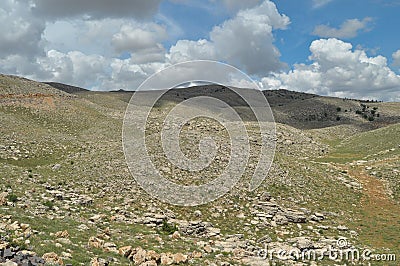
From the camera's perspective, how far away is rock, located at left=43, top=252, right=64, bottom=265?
1109cm

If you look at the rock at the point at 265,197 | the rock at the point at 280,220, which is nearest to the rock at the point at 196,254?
the rock at the point at 280,220

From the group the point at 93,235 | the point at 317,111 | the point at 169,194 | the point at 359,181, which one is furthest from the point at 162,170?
the point at 317,111

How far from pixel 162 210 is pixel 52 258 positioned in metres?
11.8

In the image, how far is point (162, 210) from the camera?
75.0 feet

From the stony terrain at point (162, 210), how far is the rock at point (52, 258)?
6 centimetres

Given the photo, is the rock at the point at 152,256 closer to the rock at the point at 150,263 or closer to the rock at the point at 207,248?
the rock at the point at 150,263

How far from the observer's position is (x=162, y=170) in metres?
27.9

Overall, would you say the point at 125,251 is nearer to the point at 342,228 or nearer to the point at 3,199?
the point at 3,199

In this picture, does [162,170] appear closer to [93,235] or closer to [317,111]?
[93,235]

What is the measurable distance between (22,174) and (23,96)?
1469 inches

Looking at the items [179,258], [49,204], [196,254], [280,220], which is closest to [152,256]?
[179,258]

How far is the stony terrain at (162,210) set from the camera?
46.9ft

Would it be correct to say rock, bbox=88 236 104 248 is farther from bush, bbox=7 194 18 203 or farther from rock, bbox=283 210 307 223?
rock, bbox=283 210 307 223

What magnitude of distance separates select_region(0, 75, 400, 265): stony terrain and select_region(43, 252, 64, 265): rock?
6cm
